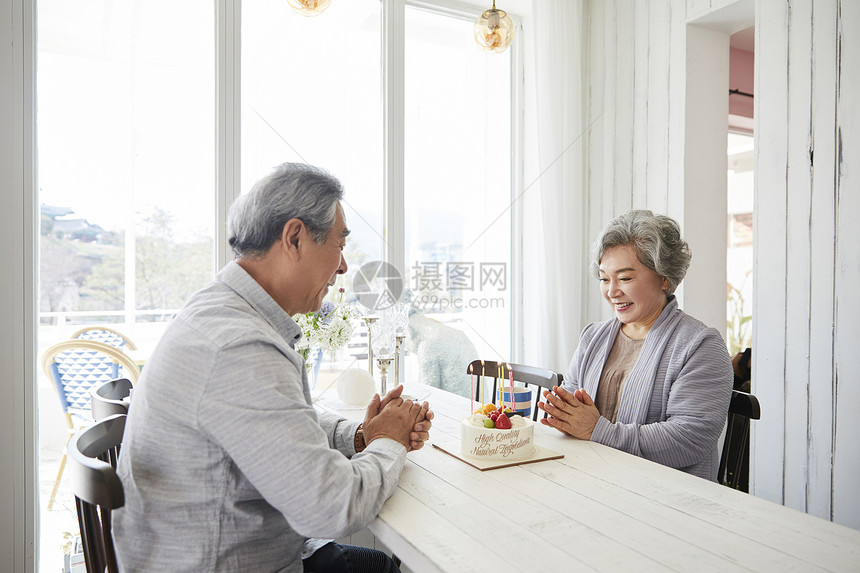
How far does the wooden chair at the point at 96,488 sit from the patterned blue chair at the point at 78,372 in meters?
1.20

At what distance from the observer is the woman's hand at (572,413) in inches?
63.0

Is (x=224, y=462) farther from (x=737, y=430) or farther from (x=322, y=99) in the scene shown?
(x=322, y=99)

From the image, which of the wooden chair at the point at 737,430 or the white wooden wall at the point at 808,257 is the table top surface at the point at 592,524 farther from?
the white wooden wall at the point at 808,257

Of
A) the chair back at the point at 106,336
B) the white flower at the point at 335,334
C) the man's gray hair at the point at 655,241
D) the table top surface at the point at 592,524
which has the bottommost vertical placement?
the table top surface at the point at 592,524

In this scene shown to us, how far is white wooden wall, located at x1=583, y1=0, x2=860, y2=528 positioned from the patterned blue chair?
2.57 metres

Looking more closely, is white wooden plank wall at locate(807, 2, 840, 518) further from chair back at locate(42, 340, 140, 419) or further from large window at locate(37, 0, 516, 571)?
chair back at locate(42, 340, 140, 419)

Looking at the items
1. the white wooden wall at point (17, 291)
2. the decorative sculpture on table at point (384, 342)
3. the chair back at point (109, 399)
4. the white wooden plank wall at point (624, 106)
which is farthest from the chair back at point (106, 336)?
the white wooden plank wall at point (624, 106)

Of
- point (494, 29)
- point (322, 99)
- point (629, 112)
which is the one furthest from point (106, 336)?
point (629, 112)

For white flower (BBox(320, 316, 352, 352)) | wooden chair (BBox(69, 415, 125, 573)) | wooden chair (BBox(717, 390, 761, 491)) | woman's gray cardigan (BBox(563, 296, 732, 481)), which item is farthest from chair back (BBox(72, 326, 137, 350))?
wooden chair (BBox(717, 390, 761, 491))

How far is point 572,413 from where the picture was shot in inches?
63.2

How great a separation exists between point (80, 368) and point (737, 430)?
2.39 metres

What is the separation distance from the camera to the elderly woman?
1.56m

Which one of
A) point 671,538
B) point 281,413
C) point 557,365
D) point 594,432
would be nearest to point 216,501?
point 281,413

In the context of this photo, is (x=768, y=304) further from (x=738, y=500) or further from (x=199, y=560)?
(x=199, y=560)
